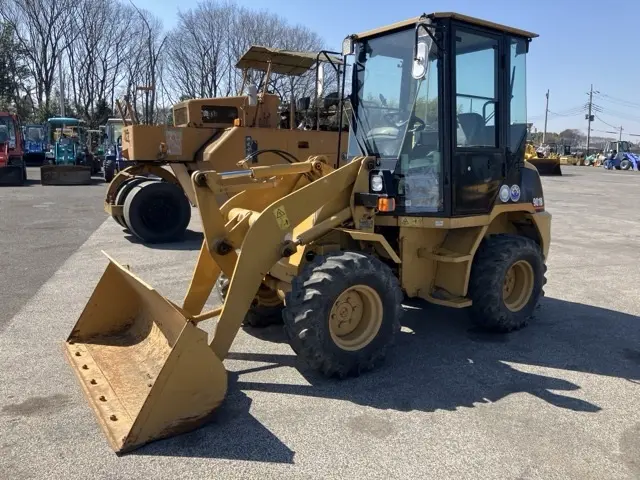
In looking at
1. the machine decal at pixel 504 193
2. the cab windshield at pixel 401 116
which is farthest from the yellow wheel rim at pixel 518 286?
the cab windshield at pixel 401 116

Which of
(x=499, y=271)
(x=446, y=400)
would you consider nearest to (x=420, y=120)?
(x=499, y=271)

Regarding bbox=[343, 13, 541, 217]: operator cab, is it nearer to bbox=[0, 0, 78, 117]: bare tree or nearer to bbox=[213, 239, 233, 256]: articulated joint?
bbox=[213, 239, 233, 256]: articulated joint

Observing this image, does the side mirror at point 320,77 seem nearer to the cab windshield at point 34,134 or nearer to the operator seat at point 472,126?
Answer: the operator seat at point 472,126

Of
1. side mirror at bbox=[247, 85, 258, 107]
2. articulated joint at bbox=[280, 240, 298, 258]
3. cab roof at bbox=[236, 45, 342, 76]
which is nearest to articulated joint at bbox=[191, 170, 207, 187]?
articulated joint at bbox=[280, 240, 298, 258]

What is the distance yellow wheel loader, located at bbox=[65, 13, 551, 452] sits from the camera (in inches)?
153

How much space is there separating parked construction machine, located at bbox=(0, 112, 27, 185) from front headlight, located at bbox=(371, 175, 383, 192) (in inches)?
823

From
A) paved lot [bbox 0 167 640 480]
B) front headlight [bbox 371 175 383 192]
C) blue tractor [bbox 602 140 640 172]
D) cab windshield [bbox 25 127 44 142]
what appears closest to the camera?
paved lot [bbox 0 167 640 480]

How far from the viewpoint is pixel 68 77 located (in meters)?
48.3

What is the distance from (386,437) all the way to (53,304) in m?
4.34

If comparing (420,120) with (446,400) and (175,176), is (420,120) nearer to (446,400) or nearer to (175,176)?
(446,400)

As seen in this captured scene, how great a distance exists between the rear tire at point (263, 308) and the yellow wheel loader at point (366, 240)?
0.04 meters

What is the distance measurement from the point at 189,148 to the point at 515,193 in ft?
22.4

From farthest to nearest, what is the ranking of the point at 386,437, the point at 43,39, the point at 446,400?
1. the point at 43,39
2. the point at 446,400
3. the point at 386,437

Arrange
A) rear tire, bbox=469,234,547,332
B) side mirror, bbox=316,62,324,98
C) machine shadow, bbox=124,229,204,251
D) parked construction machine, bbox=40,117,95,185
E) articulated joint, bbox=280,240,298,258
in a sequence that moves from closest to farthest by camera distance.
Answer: articulated joint, bbox=280,240,298,258 < rear tire, bbox=469,234,547,332 < side mirror, bbox=316,62,324,98 < machine shadow, bbox=124,229,204,251 < parked construction machine, bbox=40,117,95,185
